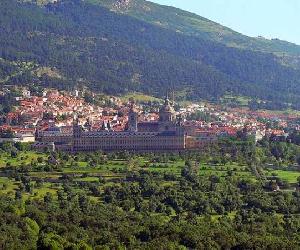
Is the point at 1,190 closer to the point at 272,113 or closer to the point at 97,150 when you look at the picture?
the point at 97,150

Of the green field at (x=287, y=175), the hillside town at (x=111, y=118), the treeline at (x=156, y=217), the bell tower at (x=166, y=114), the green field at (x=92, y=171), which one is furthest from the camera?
the hillside town at (x=111, y=118)

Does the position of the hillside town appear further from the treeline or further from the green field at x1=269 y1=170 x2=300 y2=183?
the treeline

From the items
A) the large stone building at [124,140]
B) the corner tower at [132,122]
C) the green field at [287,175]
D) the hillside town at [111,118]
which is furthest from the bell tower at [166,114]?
the green field at [287,175]

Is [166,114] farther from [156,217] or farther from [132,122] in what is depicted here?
[156,217]

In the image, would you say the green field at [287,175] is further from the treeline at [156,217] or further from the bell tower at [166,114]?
the bell tower at [166,114]

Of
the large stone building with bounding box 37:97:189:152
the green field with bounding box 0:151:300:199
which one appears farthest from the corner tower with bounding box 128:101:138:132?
the green field with bounding box 0:151:300:199

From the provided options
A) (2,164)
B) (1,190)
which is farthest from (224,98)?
(1,190)

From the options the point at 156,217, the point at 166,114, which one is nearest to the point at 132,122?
the point at 166,114

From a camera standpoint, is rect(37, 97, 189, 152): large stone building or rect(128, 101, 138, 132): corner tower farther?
rect(128, 101, 138, 132): corner tower
